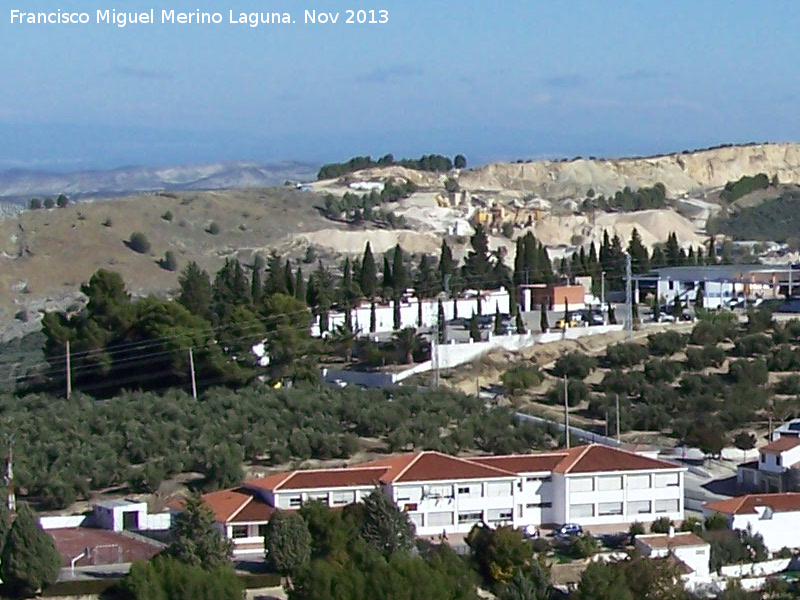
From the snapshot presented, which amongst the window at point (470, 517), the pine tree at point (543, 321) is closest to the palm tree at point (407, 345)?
the pine tree at point (543, 321)

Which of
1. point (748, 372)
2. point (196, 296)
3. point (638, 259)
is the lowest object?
point (748, 372)

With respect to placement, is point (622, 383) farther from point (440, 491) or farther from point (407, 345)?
point (440, 491)

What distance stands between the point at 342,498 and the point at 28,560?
Answer: 21.3 feet

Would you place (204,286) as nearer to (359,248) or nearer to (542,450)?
(542,450)

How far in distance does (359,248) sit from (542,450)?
4295 cm

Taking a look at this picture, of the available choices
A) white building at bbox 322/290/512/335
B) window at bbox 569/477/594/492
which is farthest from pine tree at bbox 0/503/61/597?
white building at bbox 322/290/512/335

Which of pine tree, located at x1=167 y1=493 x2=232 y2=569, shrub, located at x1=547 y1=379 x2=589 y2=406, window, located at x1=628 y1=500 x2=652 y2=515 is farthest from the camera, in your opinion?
shrub, located at x1=547 y1=379 x2=589 y2=406

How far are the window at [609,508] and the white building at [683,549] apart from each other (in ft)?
9.88

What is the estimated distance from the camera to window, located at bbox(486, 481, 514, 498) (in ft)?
96.9

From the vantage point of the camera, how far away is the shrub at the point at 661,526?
2822 cm

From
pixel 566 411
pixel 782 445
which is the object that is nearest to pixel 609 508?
pixel 782 445

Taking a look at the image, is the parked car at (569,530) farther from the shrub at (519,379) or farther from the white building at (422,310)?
the white building at (422,310)

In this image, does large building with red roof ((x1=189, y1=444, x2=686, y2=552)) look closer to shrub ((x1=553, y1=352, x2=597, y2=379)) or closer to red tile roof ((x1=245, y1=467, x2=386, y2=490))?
red tile roof ((x1=245, y1=467, x2=386, y2=490))

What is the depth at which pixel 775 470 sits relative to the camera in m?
32.2
